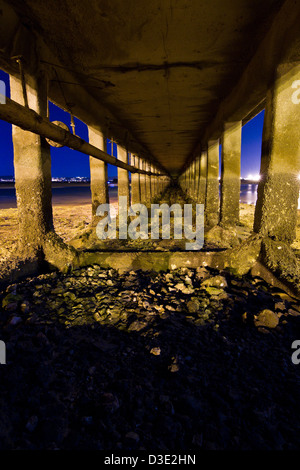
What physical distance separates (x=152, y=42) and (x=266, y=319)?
3936 millimetres

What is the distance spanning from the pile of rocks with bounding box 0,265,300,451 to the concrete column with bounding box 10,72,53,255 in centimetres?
89

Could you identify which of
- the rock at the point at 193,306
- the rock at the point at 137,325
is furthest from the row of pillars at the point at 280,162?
the rock at the point at 137,325

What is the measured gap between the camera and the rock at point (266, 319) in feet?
6.47

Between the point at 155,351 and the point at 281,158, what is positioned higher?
the point at 281,158

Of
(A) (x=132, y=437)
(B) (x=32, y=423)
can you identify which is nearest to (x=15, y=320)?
(B) (x=32, y=423)

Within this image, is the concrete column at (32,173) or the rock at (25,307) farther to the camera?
the concrete column at (32,173)

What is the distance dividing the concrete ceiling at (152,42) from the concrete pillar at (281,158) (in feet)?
2.93

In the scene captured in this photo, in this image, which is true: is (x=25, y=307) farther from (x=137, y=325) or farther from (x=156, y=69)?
(x=156, y=69)

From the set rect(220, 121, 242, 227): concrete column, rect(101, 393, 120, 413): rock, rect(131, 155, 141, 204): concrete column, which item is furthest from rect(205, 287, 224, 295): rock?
rect(131, 155, 141, 204): concrete column

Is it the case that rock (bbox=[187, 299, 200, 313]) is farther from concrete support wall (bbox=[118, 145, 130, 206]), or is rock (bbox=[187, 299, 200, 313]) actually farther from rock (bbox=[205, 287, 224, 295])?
concrete support wall (bbox=[118, 145, 130, 206])

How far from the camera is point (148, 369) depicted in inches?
60.7

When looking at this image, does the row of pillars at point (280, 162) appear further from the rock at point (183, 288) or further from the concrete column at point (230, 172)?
the concrete column at point (230, 172)

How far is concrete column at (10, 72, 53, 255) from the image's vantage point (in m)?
2.97
